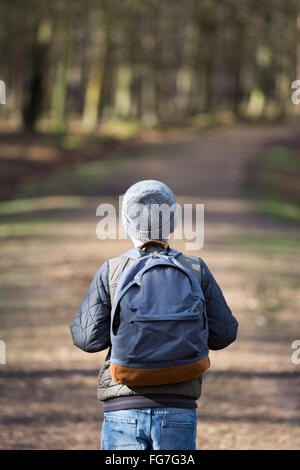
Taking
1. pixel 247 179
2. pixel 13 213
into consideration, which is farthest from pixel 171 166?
pixel 13 213

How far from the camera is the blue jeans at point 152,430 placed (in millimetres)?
2859

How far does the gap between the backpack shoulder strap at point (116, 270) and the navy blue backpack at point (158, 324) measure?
90mm

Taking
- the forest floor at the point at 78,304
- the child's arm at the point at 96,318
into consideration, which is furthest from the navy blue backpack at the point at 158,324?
the forest floor at the point at 78,304

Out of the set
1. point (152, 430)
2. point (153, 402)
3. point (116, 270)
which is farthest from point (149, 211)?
point (152, 430)

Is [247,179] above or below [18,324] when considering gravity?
above

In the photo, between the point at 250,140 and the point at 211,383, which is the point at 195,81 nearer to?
the point at 250,140

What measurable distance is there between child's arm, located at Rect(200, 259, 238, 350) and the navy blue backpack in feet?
0.42

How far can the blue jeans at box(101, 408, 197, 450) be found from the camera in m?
2.86

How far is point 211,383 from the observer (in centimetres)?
704

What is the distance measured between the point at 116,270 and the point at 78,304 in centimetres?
632

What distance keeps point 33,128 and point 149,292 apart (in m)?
26.4

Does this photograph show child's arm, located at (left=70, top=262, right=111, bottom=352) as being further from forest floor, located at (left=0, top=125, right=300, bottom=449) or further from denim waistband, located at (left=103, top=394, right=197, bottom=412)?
forest floor, located at (left=0, top=125, right=300, bottom=449)

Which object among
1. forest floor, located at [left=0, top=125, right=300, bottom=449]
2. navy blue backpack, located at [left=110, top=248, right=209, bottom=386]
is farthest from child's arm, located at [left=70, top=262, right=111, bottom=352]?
forest floor, located at [left=0, top=125, right=300, bottom=449]

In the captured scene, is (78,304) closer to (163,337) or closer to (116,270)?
(116,270)
